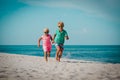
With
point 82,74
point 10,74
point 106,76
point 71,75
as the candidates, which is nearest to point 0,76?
point 10,74

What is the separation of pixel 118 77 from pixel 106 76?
1.11 ft

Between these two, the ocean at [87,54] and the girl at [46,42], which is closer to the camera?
the girl at [46,42]

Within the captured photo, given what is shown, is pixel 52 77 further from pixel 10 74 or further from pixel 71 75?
pixel 10 74

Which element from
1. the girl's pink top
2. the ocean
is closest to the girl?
the girl's pink top

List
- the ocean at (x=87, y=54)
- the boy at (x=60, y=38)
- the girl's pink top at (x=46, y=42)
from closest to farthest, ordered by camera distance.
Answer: the boy at (x=60, y=38) → the girl's pink top at (x=46, y=42) → the ocean at (x=87, y=54)

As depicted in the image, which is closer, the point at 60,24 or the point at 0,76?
the point at 0,76

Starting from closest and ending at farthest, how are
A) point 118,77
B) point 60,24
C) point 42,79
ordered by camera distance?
point 42,79
point 118,77
point 60,24

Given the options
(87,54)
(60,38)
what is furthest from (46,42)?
(87,54)

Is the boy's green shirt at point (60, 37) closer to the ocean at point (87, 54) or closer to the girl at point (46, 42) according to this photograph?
the girl at point (46, 42)

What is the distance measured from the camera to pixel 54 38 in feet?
30.9

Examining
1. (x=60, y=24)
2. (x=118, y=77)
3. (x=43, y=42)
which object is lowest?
(x=118, y=77)

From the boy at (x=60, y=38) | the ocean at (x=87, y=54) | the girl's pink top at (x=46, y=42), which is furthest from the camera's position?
the ocean at (x=87, y=54)

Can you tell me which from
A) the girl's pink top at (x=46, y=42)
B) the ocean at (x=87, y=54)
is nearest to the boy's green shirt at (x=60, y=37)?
the girl's pink top at (x=46, y=42)

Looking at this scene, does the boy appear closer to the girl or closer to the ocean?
the girl
